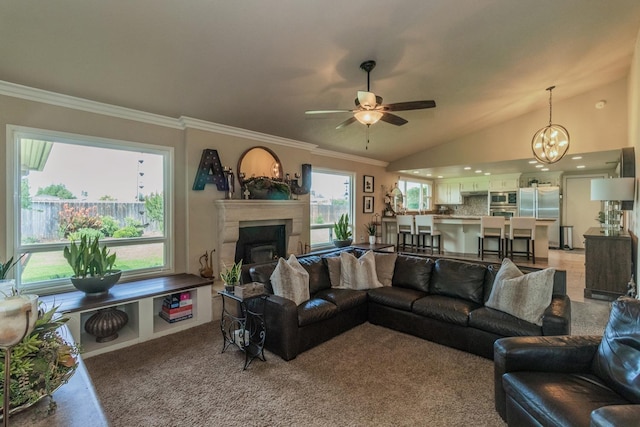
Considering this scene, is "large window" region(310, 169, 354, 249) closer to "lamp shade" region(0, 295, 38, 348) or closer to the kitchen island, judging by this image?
the kitchen island

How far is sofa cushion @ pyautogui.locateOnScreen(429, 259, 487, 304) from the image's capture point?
3.27 m

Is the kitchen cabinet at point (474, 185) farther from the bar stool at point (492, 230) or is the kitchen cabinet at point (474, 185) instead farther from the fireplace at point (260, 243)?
the fireplace at point (260, 243)

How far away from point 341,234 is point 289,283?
3441 millimetres

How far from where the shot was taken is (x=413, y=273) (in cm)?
376

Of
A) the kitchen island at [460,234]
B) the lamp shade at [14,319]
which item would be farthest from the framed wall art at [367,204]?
the lamp shade at [14,319]

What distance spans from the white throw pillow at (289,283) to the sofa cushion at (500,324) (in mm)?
1669

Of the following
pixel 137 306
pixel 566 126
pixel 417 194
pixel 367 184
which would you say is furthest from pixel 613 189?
pixel 137 306

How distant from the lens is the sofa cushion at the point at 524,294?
2.71m

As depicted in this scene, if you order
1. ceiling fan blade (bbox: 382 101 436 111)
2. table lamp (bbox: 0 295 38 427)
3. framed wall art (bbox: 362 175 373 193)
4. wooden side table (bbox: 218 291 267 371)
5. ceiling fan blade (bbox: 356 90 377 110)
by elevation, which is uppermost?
ceiling fan blade (bbox: 356 90 377 110)

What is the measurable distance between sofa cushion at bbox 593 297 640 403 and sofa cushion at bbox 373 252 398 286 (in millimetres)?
2236

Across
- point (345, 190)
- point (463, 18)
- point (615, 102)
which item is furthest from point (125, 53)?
point (615, 102)

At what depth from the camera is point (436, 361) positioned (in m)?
2.75

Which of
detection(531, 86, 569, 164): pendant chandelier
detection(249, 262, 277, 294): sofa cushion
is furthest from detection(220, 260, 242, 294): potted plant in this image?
detection(531, 86, 569, 164): pendant chandelier

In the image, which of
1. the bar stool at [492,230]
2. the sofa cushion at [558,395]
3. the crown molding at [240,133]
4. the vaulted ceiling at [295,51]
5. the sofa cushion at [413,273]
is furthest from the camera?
the bar stool at [492,230]
